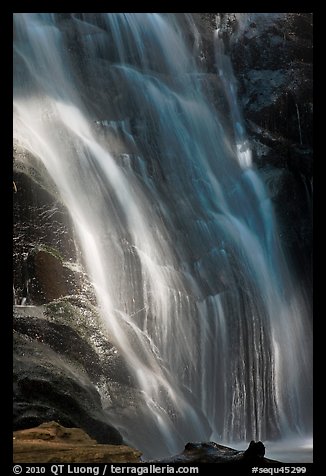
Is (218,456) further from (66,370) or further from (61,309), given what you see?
(61,309)

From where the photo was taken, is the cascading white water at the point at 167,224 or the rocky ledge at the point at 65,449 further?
the cascading white water at the point at 167,224

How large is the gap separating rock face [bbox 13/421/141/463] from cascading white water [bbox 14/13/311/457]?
631 millimetres

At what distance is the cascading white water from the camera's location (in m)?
8.84

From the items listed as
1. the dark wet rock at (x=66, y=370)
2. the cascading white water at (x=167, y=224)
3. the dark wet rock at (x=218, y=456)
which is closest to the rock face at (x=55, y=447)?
the dark wet rock at (x=66, y=370)

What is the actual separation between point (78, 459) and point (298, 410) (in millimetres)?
3657

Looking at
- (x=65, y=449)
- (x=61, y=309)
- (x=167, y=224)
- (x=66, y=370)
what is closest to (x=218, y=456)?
(x=65, y=449)

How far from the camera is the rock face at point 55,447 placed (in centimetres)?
709

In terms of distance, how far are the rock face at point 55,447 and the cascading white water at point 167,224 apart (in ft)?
2.07

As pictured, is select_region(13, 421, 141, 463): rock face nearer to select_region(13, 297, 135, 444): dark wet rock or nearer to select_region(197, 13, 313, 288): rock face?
select_region(13, 297, 135, 444): dark wet rock

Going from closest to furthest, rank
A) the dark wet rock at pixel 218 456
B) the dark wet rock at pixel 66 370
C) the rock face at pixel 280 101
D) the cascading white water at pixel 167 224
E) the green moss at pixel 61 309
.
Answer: the dark wet rock at pixel 66 370, the dark wet rock at pixel 218 456, the green moss at pixel 61 309, the cascading white water at pixel 167 224, the rock face at pixel 280 101

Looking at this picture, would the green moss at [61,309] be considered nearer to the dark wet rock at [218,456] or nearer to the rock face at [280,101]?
the dark wet rock at [218,456]

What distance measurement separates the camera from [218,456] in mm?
7602

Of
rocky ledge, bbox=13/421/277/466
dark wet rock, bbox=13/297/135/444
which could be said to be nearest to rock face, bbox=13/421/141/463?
rocky ledge, bbox=13/421/277/466

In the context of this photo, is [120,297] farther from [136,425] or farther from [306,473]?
[306,473]
